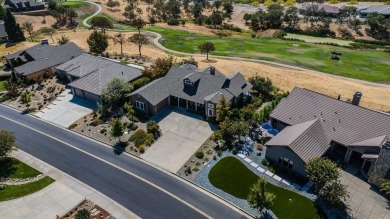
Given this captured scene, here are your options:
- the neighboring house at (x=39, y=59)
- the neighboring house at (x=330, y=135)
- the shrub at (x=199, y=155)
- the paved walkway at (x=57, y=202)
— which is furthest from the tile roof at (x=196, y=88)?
the neighboring house at (x=39, y=59)

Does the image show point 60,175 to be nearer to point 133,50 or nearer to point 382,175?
point 382,175

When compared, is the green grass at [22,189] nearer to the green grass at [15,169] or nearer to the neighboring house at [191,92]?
the green grass at [15,169]

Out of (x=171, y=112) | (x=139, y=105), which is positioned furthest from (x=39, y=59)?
(x=171, y=112)

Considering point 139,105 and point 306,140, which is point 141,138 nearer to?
point 139,105

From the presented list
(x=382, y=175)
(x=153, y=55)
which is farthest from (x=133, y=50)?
(x=382, y=175)

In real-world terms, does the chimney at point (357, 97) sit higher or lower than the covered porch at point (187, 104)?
higher

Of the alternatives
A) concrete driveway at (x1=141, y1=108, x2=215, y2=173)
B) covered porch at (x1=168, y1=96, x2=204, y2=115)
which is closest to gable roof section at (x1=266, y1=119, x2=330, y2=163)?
→ concrete driveway at (x1=141, y1=108, x2=215, y2=173)
